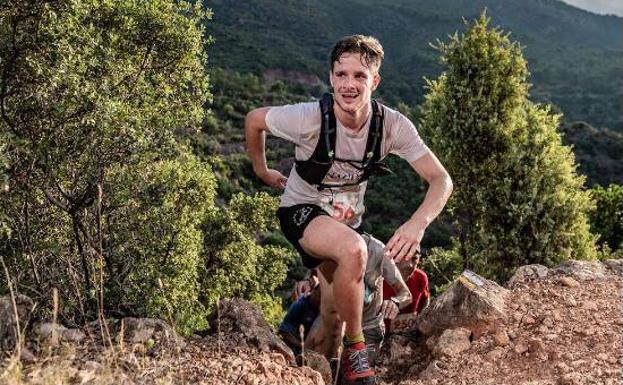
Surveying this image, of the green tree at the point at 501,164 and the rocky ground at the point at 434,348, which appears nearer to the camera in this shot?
the rocky ground at the point at 434,348

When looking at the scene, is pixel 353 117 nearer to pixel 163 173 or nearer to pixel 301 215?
pixel 301 215

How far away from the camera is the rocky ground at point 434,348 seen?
421 centimetres

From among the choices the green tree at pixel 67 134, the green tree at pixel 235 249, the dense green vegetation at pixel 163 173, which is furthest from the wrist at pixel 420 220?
the green tree at pixel 235 249

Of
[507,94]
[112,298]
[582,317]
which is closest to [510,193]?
[507,94]

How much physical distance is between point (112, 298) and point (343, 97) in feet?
12.7

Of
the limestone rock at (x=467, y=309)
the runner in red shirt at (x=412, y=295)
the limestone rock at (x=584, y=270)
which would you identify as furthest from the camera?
the limestone rock at (x=584, y=270)

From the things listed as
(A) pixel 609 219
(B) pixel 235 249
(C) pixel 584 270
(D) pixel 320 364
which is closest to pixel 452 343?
(D) pixel 320 364

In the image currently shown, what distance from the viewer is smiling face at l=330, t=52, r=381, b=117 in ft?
16.8

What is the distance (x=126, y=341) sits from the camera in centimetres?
481

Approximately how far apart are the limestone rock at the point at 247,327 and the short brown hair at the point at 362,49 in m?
2.54

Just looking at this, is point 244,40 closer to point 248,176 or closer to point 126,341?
point 248,176

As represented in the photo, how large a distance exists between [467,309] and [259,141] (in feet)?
9.53

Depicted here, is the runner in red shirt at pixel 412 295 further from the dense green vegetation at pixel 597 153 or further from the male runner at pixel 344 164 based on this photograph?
the dense green vegetation at pixel 597 153

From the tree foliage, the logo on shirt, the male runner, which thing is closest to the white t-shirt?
the male runner
